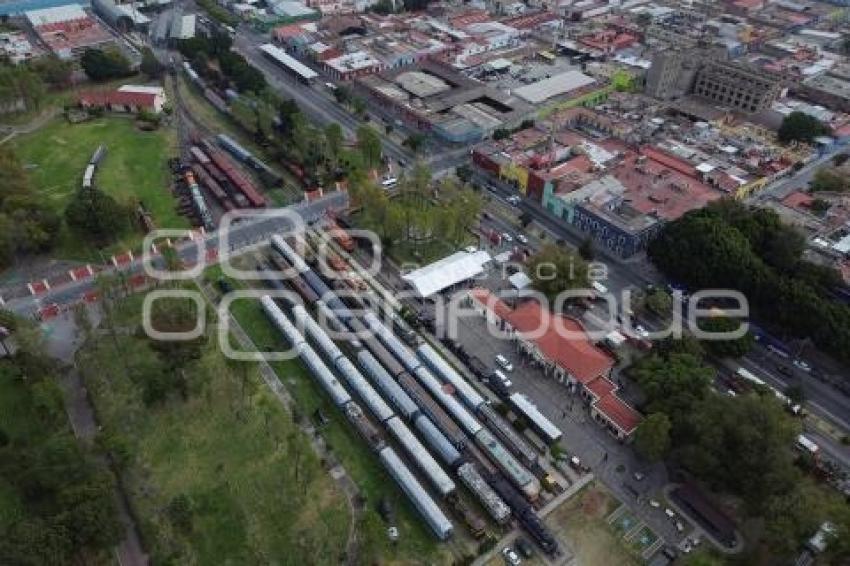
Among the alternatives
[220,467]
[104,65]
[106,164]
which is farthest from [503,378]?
[104,65]

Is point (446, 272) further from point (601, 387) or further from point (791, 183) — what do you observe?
point (791, 183)

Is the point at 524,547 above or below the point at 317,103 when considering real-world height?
below

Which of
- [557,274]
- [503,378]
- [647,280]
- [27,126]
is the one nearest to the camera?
[503,378]

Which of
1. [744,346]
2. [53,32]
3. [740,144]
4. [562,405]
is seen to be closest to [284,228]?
[562,405]

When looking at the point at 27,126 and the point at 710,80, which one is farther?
the point at 710,80

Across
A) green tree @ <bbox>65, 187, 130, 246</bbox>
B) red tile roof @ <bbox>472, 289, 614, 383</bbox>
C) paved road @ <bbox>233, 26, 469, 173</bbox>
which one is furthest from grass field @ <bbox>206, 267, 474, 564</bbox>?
paved road @ <bbox>233, 26, 469, 173</bbox>

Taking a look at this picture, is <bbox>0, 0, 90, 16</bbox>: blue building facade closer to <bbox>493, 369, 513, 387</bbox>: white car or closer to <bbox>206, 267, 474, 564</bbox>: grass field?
<bbox>206, 267, 474, 564</bbox>: grass field

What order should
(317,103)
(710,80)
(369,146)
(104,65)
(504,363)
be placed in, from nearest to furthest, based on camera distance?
(504,363) → (369,146) → (710,80) → (317,103) → (104,65)
